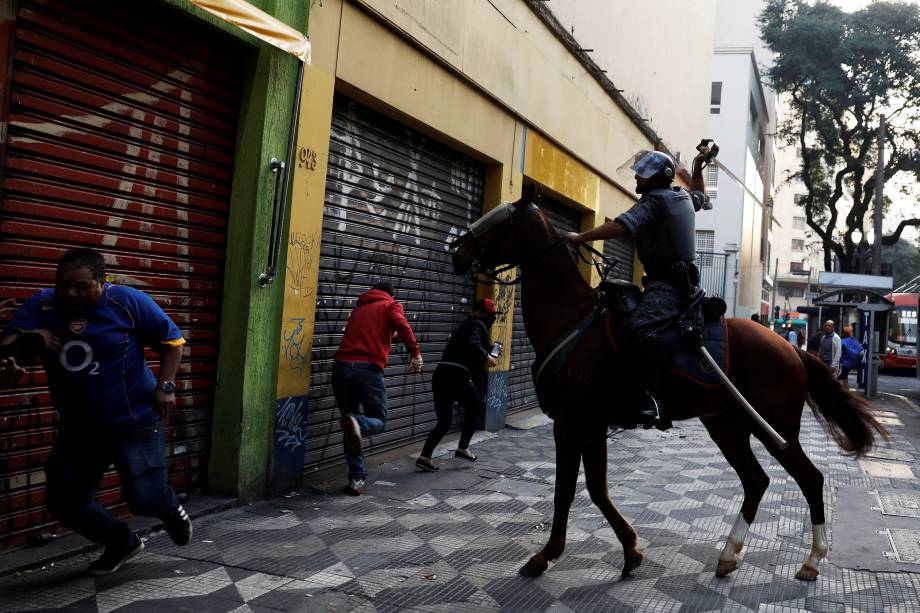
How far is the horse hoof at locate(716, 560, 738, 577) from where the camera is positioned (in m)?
5.03

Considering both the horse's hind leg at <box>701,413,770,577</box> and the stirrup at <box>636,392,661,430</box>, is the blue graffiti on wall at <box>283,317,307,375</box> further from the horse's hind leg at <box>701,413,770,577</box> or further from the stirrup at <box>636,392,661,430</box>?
the horse's hind leg at <box>701,413,770,577</box>

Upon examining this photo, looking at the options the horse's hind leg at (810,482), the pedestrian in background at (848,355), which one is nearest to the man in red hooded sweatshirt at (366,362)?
the horse's hind leg at (810,482)

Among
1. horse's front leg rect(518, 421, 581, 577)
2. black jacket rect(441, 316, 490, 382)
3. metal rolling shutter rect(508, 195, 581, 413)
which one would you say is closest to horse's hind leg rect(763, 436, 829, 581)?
horse's front leg rect(518, 421, 581, 577)

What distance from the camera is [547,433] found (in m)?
10.8

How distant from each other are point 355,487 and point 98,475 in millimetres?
2682

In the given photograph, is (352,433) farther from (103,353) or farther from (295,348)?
(103,353)

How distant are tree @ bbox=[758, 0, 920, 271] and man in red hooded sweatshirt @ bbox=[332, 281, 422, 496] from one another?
29142 millimetres

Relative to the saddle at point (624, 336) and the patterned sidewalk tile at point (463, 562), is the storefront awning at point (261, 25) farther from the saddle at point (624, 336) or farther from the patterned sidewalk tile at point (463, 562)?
the patterned sidewalk tile at point (463, 562)

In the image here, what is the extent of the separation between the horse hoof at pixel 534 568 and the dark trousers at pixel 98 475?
6.79ft

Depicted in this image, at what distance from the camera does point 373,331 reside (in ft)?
22.3

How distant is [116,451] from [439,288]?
5600 millimetres

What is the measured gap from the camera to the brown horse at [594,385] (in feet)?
16.5

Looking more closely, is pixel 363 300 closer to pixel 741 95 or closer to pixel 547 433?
pixel 547 433

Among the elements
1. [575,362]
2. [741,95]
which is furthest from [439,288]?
[741,95]
